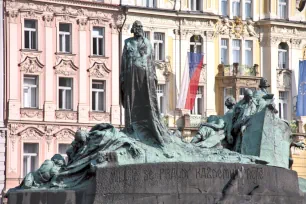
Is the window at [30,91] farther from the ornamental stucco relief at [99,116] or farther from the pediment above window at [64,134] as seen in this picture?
the ornamental stucco relief at [99,116]

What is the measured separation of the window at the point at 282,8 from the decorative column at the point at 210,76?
12.7 feet

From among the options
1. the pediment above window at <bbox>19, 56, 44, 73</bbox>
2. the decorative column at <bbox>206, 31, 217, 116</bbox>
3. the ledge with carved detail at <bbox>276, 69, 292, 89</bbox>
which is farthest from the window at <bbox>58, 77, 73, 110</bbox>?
the ledge with carved detail at <bbox>276, 69, 292, 89</bbox>

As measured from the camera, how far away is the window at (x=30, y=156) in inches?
2163

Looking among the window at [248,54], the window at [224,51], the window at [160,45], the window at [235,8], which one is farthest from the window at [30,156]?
the window at [235,8]

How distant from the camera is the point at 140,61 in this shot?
26781mm

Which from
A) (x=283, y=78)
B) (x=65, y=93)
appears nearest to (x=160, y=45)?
(x=65, y=93)

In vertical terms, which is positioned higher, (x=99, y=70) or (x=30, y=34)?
(x=30, y=34)

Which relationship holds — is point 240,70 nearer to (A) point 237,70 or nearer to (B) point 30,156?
(A) point 237,70

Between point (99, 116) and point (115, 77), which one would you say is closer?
point (99, 116)

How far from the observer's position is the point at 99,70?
5734 centimetres

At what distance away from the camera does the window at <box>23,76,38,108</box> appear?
55.5 m

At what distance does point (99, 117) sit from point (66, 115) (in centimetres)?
162

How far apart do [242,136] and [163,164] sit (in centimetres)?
365

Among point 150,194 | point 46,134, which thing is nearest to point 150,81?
point 150,194
